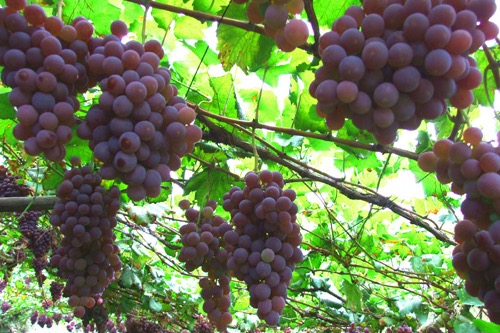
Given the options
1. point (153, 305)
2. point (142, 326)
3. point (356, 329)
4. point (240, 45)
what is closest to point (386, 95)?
point (240, 45)

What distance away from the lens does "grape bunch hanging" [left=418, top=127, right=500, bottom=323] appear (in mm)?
733

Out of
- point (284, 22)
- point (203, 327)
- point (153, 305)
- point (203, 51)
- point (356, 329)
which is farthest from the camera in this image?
point (153, 305)

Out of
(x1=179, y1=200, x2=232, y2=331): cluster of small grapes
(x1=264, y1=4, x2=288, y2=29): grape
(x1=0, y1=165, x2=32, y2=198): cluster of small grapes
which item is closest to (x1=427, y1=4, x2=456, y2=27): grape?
(x1=264, y1=4, x2=288, y2=29): grape

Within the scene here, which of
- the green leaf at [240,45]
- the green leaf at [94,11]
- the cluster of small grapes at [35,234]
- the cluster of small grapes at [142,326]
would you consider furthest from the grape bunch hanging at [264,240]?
the cluster of small grapes at [142,326]

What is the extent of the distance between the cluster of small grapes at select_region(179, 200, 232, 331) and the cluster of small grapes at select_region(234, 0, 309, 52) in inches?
30.8

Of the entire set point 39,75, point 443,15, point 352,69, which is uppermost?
point 443,15

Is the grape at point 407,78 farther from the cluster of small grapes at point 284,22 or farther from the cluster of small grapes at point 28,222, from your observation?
the cluster of small grapes at point 28,222

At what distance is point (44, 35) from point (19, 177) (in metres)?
1.93

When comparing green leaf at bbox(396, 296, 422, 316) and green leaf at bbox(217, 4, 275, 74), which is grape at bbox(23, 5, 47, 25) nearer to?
green leaf at bbox(217, 4, 275, 74)

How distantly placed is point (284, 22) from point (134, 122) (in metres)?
0.34

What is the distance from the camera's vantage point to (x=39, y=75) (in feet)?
2.59

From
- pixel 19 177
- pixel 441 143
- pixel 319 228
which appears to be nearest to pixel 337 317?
pixel 319 228

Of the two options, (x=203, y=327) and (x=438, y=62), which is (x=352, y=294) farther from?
(x=438, y=62)

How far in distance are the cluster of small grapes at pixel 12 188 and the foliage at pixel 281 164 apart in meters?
0.07
